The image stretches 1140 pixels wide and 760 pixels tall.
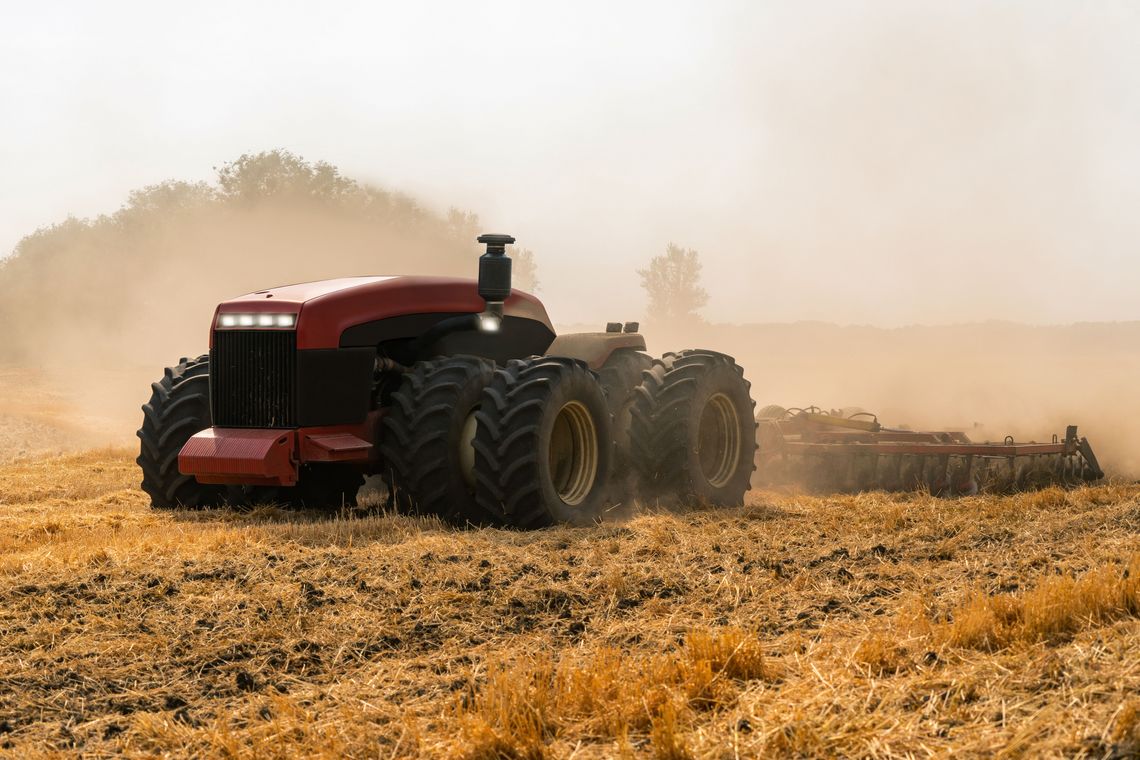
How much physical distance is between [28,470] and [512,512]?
26.9ft

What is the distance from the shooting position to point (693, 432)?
10.4 m

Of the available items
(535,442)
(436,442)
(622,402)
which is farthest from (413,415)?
(622,402)

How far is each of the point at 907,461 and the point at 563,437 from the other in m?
3.74

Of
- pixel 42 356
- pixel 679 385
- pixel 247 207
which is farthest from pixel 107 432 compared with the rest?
pixel 247 207

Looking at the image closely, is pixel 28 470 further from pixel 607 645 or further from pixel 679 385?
pixel 607 645

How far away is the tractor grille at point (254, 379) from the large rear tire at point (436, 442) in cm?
79

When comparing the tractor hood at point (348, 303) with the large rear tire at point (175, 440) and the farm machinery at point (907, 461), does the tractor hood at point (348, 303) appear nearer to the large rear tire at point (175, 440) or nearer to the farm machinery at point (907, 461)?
the large rear tire at point (175, 440)

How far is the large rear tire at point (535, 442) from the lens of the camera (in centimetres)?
866

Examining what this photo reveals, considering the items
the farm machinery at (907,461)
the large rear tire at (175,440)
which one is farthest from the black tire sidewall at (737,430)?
the large rear tire at (175,440)

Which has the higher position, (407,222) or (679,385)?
(407,222)

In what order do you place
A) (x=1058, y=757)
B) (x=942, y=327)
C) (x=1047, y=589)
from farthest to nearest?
(x=942, y=327), (x=1047, y=589), (x=1058, y=757)

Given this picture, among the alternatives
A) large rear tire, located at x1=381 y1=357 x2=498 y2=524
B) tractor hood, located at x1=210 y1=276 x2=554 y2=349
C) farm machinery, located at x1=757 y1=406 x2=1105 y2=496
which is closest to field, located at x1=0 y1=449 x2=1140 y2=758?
large rear tire, located at x1=381 y1=357 x2=498 y2=524

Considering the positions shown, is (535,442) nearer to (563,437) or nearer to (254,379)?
(563,437)

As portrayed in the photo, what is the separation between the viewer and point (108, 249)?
57.0 metres
